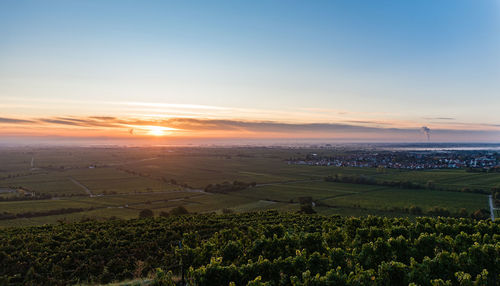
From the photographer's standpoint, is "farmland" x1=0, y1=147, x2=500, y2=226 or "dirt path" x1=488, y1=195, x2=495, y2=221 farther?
"farmland" x1=0, y1=147, x2=500, y2=226

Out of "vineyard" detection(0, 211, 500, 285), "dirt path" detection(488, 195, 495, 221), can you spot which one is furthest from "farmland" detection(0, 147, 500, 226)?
"vineyard" detection(0, 211, 500, 285)

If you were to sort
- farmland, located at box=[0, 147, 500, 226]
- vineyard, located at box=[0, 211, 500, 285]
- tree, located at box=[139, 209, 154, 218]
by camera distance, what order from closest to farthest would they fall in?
vineyard, located at box=[0, 211, 500, 285] < tree, located at box=[139, 209, 154, 218] < farmland, located at box=[0, 147, 500, 226]

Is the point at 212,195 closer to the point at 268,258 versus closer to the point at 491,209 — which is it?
the point at 491,209

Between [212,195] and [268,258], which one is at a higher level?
[268,258]

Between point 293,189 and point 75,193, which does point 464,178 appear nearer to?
point 293,189

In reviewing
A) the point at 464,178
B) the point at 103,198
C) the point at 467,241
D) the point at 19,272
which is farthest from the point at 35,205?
the point at 464,178

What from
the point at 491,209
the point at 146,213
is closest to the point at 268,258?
the point at 146,213

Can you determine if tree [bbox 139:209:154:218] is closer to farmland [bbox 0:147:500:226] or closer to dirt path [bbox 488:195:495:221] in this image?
farmland [bbox 0:147:500:226]

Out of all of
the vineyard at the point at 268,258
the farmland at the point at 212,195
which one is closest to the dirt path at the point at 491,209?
the farmland at the point at 212,195
